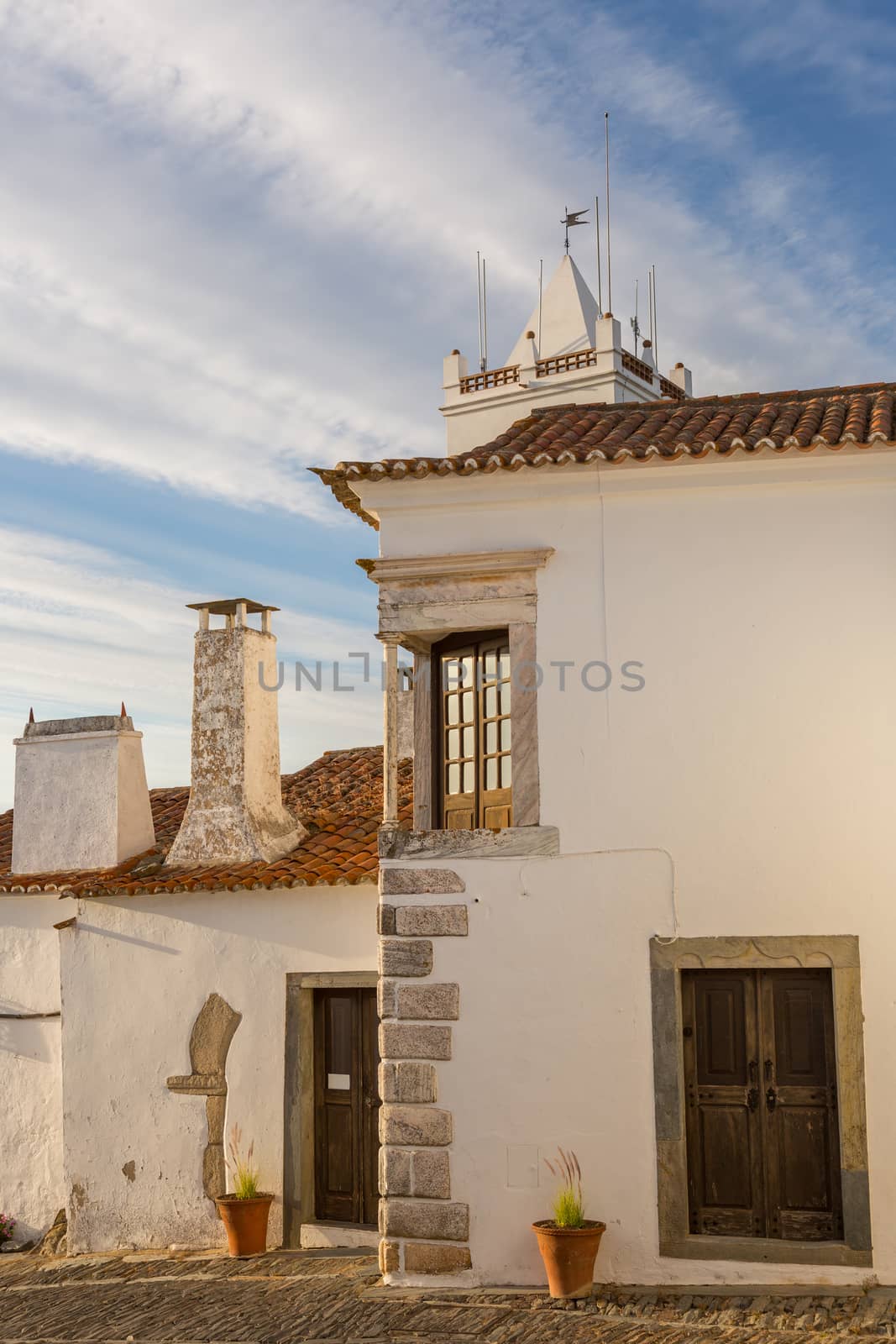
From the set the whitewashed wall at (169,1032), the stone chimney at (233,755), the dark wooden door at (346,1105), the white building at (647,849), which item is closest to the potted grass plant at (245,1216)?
the whitewashed wall at (169,1032)

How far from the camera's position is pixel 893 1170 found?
816cm

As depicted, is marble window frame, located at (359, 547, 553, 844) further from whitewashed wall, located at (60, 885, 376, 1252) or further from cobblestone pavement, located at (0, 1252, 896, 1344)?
cobblestone pavement, located at (0, 1252, 896, 1344)

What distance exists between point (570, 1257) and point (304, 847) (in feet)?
15.0

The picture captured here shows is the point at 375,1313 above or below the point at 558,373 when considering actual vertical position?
below

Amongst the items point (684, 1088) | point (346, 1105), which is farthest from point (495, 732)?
point (346, 1105)

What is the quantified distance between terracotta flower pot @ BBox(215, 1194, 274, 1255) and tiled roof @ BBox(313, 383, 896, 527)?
5169 mm

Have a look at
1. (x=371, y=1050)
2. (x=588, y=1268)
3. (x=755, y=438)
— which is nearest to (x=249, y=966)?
(x=371, y=1050)

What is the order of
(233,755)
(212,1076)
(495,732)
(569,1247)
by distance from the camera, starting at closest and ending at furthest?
(569,1247)
(495,732)
(212,1076)
(233,755)

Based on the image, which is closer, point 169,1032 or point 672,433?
point 672,433

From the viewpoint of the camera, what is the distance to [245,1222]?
10258 mm

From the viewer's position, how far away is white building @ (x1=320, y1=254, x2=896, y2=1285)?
841cm

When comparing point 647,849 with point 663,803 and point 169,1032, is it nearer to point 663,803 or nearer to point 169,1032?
point 663,803

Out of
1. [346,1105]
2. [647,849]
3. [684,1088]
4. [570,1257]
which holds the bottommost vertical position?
[570,1257]

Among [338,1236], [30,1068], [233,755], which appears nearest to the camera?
[338,1236]
